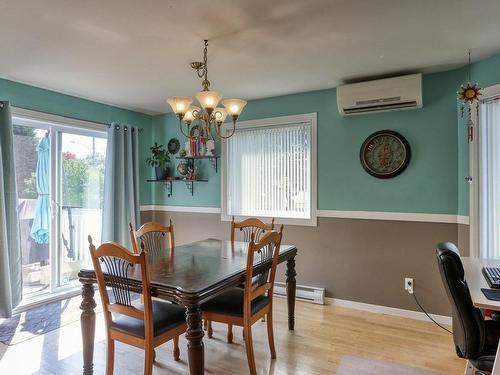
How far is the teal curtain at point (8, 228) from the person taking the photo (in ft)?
10.3

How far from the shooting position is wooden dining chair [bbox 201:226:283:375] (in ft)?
7.07

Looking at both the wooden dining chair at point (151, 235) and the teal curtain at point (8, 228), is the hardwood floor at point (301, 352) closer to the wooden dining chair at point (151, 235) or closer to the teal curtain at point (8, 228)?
the teal curtain at point (8, 228)

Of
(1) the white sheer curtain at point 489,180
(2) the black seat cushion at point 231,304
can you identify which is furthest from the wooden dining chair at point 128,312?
(1) the white sheer curtain at point 489,180

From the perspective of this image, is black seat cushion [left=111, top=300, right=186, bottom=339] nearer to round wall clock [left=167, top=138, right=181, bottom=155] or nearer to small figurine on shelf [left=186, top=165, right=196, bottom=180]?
small figurine on shelf [left=186, top=165, right=196, bottom=180]

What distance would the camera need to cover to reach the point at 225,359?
2479 millimetres

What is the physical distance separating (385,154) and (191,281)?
7.87 feet

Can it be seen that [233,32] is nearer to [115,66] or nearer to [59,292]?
[115,66]

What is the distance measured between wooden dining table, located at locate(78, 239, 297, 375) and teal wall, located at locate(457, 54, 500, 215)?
161cm

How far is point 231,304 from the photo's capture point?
2312 millimetres

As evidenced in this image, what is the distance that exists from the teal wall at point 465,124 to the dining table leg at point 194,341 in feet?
8.25

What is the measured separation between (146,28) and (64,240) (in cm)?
285

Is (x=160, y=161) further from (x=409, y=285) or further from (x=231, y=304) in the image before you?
(x=409, y=285)

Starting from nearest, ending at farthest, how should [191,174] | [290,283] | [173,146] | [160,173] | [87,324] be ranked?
[87,324] → [290,283] → [191,174] → [160,173] → [173,146]

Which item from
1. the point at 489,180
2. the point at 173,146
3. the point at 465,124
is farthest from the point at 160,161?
the point at 489,180
